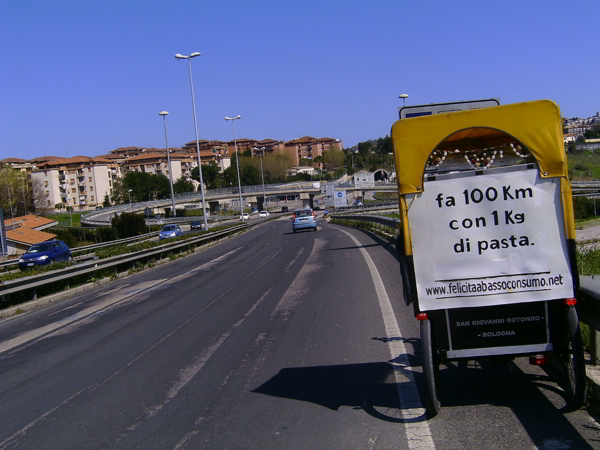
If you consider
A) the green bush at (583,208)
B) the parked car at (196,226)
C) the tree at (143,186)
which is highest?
the tree at (143,186)

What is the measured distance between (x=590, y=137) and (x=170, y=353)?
581 feet

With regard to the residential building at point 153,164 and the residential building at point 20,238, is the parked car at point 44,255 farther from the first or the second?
the residential building at point 153,164

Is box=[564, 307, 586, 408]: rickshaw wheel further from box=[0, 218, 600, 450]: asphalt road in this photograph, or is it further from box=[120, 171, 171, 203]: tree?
box=[120, 171, 171, 203]: tree

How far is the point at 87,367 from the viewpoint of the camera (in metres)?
8.04

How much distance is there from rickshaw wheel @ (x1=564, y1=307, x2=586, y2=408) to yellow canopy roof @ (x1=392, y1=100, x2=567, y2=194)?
1.19 metres

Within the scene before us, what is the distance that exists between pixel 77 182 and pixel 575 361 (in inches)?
5859

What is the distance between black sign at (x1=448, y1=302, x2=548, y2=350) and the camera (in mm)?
5133

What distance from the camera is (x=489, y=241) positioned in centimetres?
519

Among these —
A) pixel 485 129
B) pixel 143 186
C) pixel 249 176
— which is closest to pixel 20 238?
pixel 485 129

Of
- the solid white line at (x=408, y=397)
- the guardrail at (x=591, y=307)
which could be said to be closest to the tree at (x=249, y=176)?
the solid white line at (x=408, y=397)

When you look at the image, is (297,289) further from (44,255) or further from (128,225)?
(128,225)

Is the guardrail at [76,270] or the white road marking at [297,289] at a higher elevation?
the guardrail at [76,270]

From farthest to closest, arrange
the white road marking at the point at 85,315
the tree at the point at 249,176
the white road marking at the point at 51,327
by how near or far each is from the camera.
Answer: the tree at the point at 249,176
the white road marking at the point at 85,315
the white road marking at the point at 51,327

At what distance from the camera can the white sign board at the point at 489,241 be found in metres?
5.10
